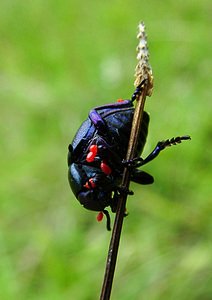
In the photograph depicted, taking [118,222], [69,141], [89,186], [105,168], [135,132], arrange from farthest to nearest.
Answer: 1. [69,141]
2. [89,186]
3. [105,168]
4. [135,132]
5. [118,222]

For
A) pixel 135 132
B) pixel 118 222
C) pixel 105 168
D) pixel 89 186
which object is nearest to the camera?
pixel 118 222

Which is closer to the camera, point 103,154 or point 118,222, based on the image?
point 118,222

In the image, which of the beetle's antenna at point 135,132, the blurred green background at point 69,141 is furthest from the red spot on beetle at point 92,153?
the blurred green background at point 69,141

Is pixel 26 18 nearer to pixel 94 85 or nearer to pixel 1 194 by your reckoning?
pixel 94 85

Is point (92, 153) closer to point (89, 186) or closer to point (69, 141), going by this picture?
point (89, 186)

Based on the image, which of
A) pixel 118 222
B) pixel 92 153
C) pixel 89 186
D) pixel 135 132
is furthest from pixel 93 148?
pixel 118 222

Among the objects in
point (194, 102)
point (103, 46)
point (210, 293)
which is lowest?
point (210, 293)

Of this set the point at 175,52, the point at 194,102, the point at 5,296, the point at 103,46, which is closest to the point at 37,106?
the point at 103,46

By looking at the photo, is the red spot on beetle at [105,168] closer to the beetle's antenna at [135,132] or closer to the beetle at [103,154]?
the beetle at [103,154]
